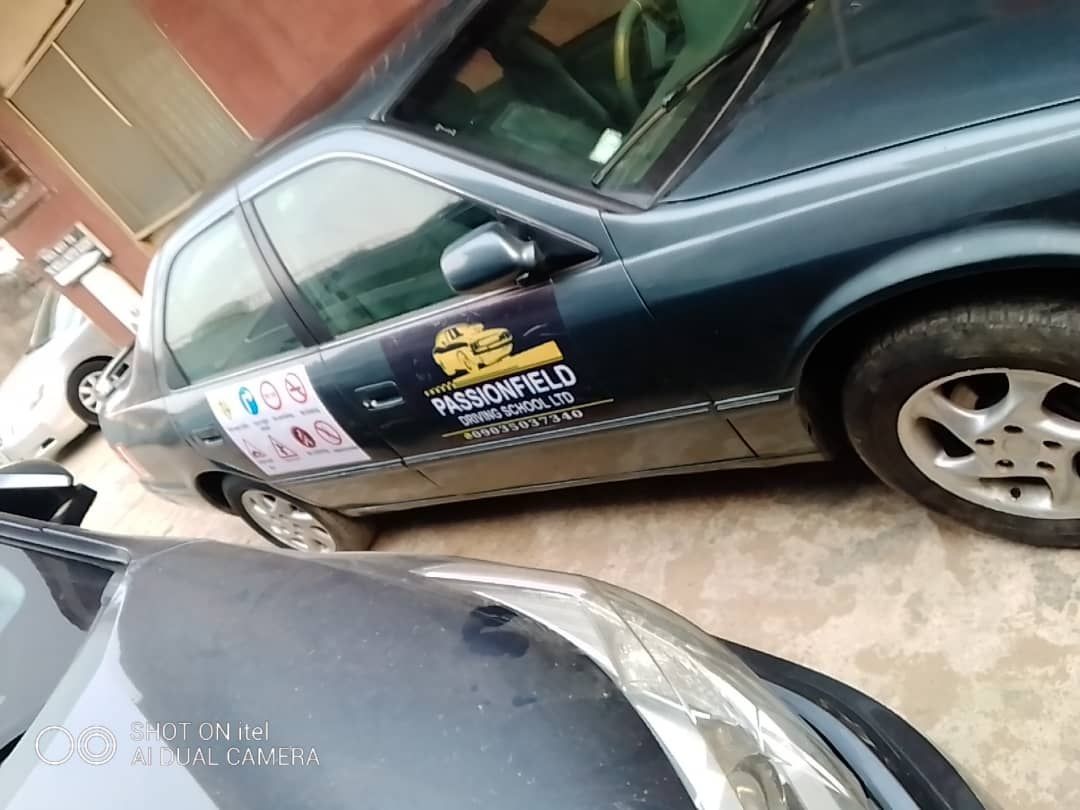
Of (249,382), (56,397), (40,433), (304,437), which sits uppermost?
(249,382)

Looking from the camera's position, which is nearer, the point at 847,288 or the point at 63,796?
the point at 63,796

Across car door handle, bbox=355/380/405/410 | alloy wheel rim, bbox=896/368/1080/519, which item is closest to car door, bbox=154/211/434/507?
car door handle, bbox=355/380/405/410

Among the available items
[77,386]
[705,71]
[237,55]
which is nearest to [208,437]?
[705,71]

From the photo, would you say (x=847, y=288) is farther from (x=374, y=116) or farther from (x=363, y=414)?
(x=363, y=414)

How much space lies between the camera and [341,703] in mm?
1567

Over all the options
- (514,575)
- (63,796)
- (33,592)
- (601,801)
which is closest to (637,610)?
(514,575)

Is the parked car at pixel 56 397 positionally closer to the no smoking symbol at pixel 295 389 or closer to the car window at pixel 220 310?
the car window at pixel 220 310

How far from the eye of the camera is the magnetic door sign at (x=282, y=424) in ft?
10.6

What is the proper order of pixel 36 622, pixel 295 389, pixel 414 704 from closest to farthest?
pixel 414 704 < pixel 36 622 < pixel 295 389

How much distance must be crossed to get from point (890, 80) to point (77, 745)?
197cm

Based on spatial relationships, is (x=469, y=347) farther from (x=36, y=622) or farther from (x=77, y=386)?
(x=77, y=386)

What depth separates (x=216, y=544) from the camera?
2152mm

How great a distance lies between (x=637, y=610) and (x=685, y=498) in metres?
1.54

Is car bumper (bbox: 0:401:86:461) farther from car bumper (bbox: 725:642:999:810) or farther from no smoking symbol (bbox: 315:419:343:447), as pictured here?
car bumper (bbox: 725:642:999:810)
